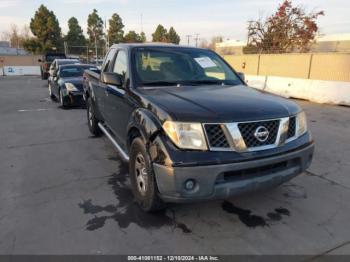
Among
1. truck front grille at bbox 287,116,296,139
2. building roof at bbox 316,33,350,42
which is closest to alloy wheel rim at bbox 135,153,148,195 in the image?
truck front grille at bbox 287,116,296,139

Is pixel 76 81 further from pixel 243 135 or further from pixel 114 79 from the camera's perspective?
pixel 243 135

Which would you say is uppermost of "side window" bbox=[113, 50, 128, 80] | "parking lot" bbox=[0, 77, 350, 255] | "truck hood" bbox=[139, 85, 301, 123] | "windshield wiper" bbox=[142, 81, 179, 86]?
"side window" bbox=[113, 50, 128, 80]

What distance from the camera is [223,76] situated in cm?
427

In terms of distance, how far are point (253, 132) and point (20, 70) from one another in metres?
36.1

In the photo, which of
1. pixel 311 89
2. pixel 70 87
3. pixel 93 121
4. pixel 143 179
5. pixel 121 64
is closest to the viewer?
pixel 143 179

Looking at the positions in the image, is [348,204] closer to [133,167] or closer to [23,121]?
[133,167]

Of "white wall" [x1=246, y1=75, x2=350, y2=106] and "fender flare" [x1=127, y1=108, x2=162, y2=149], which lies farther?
"white wall" [x1=246, y1=75, x2=350, y2=106]

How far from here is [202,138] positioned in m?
2.64

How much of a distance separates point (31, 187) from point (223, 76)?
3.03 m

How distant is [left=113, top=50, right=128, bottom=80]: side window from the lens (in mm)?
4027

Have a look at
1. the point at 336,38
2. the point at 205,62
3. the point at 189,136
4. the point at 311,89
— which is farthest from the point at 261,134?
the point at 336,38

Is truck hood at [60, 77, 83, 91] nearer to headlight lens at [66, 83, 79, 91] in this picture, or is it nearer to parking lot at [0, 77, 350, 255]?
headlight lens at [66, 83, 79, 91]

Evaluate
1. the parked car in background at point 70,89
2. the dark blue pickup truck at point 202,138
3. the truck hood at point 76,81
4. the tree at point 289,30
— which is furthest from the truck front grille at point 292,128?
the tree at point 289,30

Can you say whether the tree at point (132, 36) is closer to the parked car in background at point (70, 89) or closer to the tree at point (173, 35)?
the tree at point (173, 35)
